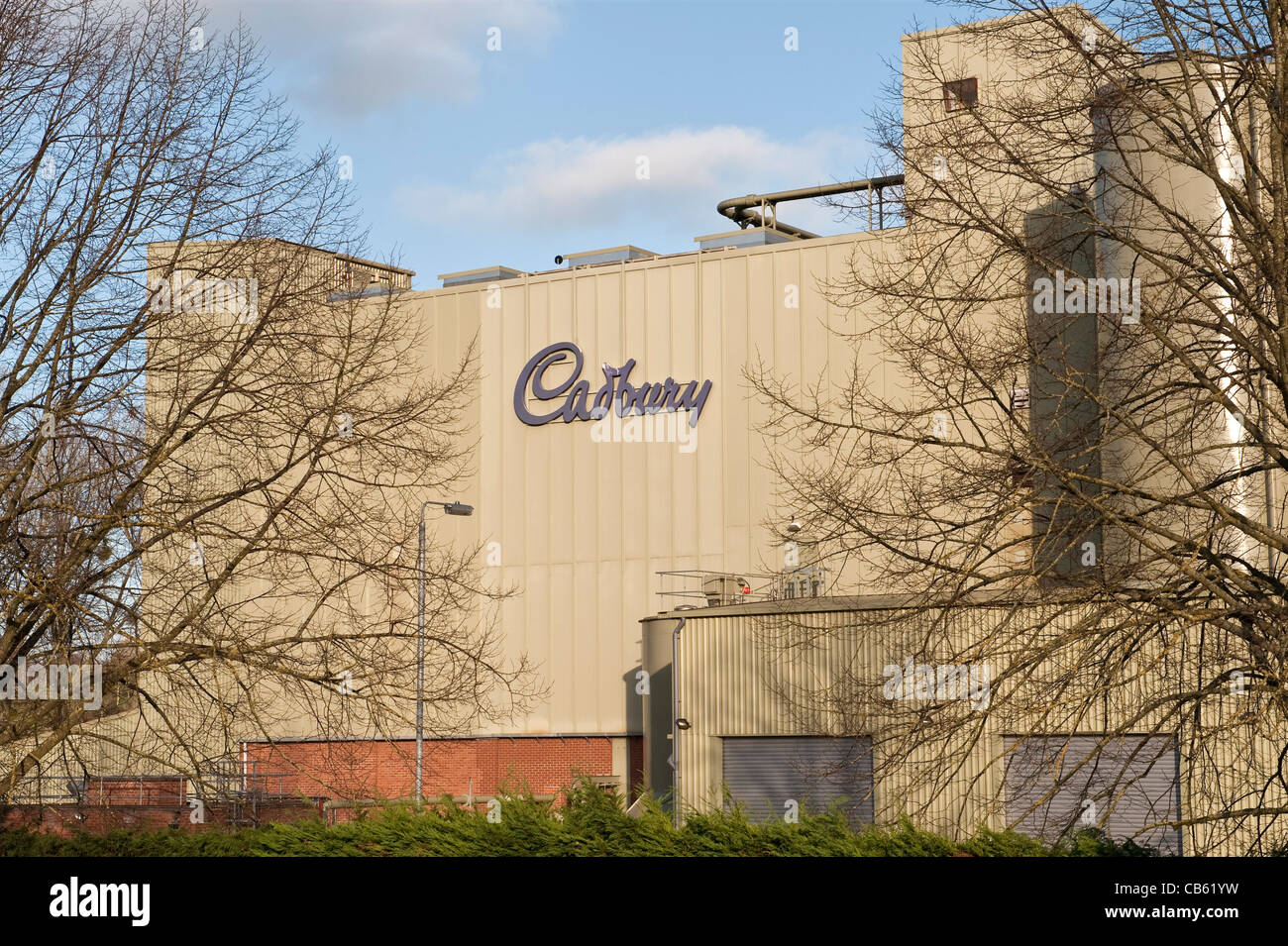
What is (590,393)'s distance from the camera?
47.0 meters

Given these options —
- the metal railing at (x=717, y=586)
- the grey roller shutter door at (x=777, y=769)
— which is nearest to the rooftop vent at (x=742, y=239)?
the metal railing at (x=717, y=586)

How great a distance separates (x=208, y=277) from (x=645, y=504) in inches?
1197

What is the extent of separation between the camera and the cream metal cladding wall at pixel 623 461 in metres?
43.8

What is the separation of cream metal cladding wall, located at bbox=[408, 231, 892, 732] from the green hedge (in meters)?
26.8

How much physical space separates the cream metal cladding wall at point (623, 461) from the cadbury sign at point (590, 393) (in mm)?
282

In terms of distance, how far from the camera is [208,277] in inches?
605

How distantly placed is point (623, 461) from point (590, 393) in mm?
2506

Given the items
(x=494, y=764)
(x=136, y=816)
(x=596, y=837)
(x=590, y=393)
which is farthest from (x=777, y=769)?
(x=590, y=393)

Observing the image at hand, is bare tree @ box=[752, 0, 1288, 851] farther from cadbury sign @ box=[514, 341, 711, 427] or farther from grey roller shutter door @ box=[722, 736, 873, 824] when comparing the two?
cadbury sign @ box=[514, 341, 711, 427]

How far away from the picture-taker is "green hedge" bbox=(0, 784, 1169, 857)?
13.9 meters

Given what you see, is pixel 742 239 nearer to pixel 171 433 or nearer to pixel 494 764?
pixel 494 764

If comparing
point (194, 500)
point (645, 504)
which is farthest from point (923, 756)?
point (645, 504)

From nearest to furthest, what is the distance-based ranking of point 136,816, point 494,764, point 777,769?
point 777,769 → point 136,816 → point 494,764
